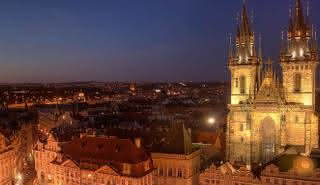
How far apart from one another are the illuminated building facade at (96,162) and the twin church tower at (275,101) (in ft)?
76.2

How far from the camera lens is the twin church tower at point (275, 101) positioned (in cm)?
7975

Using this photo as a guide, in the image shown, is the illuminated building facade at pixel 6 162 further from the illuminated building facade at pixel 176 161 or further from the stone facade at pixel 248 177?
the stone facade at pixel 248 177

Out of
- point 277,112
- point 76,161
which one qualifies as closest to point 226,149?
point 277,112

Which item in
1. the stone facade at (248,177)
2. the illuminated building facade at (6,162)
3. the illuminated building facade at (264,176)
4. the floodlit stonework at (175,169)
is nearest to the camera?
the illuminated building facade at (264,176)

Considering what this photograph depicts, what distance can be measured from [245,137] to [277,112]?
8.66 m

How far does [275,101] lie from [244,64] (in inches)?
426

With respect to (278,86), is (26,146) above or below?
below

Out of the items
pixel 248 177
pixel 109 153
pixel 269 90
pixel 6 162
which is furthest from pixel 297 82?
pixel 6 162

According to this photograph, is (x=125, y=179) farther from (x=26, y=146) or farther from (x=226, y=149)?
(x=26, y=146)

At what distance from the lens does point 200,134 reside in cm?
8994

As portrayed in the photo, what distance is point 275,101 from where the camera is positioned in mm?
80438

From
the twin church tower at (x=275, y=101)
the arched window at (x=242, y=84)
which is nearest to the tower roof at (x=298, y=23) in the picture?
the twin church tower at (x=275, y=101)

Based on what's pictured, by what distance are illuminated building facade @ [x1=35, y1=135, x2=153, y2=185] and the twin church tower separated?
2321cm

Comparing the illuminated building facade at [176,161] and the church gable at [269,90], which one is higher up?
the church gable at [269,90]
